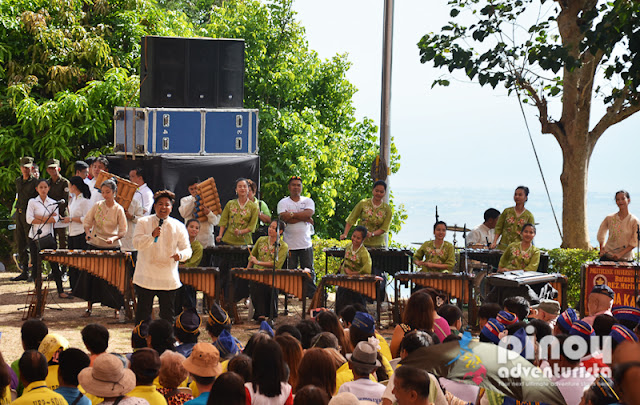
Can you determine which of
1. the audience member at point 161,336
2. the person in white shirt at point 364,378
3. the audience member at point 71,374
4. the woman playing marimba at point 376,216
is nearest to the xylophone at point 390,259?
the woman playing marimba at point 376,216

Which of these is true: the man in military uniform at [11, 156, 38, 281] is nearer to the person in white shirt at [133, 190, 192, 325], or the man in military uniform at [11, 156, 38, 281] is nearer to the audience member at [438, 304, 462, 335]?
the person in white shirt at [133, 190, 192, 325]

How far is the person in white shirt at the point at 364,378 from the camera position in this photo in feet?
19.9

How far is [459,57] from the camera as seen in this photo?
52.2 ft

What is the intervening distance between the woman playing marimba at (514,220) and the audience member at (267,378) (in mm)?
8761

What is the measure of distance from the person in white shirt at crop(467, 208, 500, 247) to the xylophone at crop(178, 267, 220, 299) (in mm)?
4449

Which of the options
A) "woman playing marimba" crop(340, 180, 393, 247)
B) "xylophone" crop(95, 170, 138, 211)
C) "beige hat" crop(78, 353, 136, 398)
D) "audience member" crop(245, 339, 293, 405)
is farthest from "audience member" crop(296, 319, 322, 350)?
"xylophone" crop(95, 170, 138, 211)

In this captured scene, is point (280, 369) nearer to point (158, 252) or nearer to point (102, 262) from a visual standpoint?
point (158, 252)

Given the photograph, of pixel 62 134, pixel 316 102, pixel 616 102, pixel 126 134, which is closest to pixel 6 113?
pixel 62 134

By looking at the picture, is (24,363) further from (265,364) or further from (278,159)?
(278,159)

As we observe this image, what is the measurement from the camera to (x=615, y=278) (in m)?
12.7

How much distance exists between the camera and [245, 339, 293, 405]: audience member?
5688 millimetres

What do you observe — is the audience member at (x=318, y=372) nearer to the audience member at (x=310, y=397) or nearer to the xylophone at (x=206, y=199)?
the audience member at (x=310, y=397)

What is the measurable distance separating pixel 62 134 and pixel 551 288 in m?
12.2

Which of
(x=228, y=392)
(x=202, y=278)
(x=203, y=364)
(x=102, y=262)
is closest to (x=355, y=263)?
(x=202, y=278)
